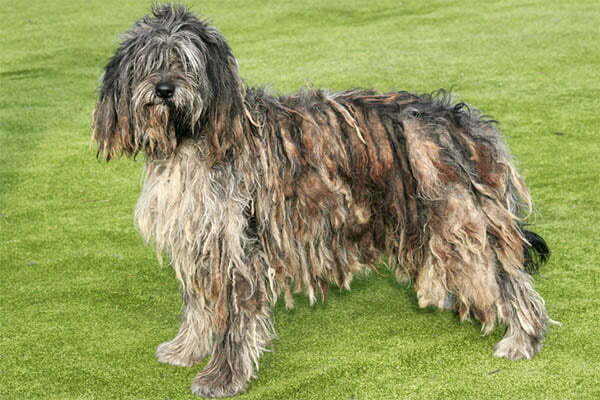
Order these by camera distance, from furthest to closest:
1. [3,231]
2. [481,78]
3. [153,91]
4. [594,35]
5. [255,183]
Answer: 1. [594,35]
2. [481,78]
3. [3,231]
4. [255,183]
5. [153,91]

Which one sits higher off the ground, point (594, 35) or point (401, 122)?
point (401, 122)

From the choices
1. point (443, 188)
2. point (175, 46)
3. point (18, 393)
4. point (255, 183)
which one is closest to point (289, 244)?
point (255, 183)

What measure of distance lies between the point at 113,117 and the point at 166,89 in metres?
0.37

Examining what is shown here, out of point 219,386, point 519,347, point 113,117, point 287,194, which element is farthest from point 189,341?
point 519,347

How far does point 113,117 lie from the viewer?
4363 mm

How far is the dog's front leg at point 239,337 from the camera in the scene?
4.56 m

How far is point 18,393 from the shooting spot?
15.6 ft

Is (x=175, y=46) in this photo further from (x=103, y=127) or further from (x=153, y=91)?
(x=103, y=127)

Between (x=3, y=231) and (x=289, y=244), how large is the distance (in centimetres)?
341

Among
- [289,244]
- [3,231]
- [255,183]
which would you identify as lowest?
[3,231]

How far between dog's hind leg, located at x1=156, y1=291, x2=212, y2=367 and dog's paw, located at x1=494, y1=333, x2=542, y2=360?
163 centimetres

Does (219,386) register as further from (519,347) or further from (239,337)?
(519,347)

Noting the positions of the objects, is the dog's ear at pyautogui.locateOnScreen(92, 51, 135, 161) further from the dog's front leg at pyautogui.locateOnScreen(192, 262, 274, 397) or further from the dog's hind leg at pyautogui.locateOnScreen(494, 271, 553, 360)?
the dog's hind leg at pyautogui.locateOnScreen(494, 271, 553, 360)

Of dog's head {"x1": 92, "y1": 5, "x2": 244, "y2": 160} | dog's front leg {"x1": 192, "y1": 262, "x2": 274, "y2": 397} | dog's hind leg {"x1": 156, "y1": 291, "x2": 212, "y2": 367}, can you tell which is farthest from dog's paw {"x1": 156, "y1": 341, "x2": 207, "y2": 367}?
dog's head {"x1": 92, "y1": 5, "x2": 244, "y2": 160}
